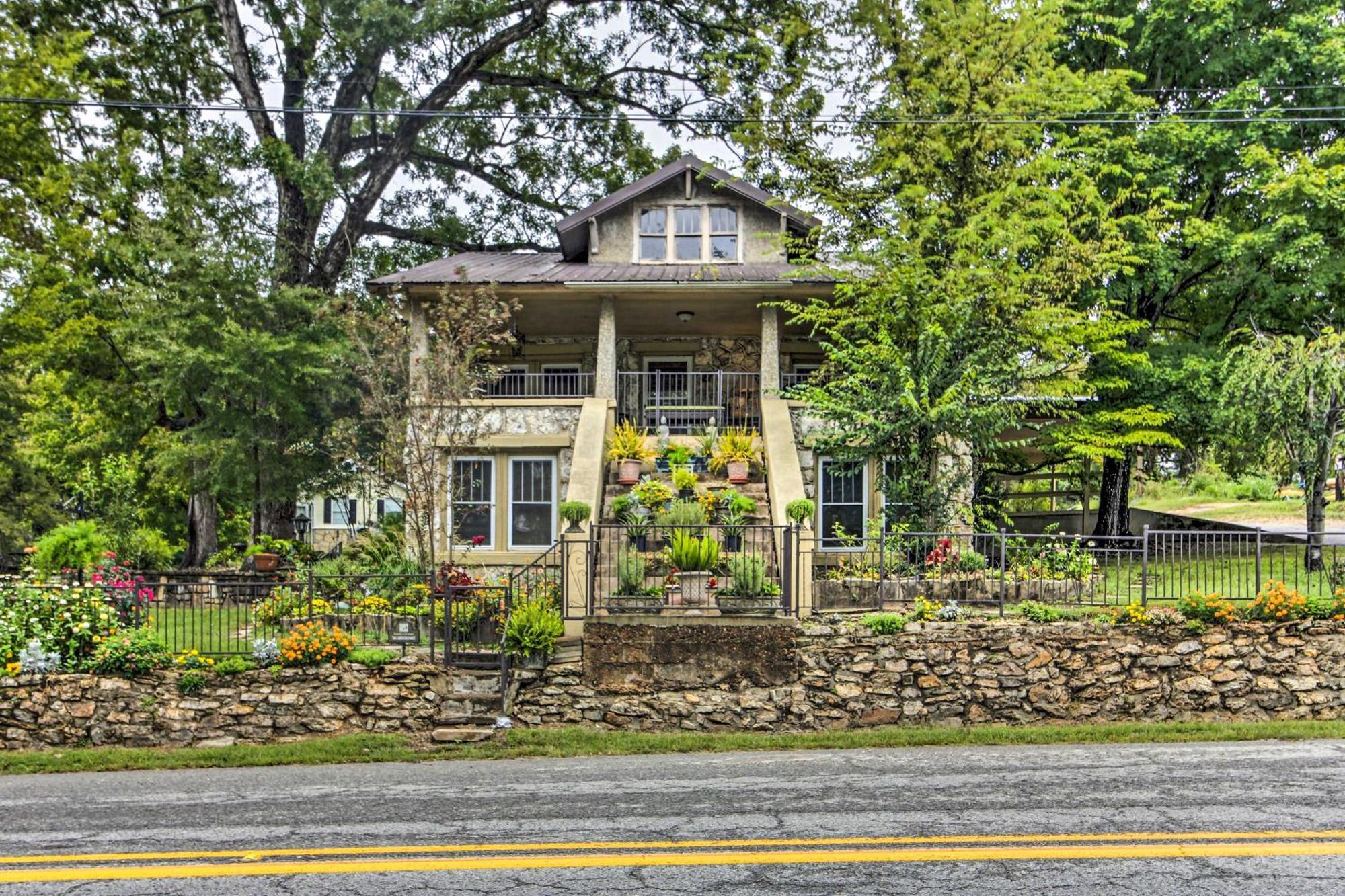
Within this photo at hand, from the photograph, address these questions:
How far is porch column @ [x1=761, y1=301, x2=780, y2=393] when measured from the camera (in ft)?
58.9

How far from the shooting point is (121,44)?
22859mm

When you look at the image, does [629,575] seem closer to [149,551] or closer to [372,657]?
[372,657]

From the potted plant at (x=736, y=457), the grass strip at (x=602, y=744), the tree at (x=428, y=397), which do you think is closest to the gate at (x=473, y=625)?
the grass strip at (x=602, y=744)

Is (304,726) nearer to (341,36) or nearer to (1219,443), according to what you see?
(341,36)

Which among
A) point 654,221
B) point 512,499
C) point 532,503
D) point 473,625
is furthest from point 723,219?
point 473,625

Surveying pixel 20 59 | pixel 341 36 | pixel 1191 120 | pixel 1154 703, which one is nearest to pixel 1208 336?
pixel 1191 120

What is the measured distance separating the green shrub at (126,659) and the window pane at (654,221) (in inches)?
479

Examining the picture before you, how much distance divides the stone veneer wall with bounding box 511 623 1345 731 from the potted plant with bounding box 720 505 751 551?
1.56 meters

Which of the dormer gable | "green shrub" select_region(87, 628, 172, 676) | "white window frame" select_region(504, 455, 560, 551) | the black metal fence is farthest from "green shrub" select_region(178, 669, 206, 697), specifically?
the dormer gable

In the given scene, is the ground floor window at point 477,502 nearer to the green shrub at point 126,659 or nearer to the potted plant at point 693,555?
the potted plant at point 693,555

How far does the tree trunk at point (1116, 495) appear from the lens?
2028cm

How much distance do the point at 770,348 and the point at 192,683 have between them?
11450 millimetres

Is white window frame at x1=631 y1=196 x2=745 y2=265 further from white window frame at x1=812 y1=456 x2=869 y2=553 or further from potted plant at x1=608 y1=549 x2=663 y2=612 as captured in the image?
potted plant at x1=608 y1=549 x2=663 y2=612

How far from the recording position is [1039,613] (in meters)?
11.6
